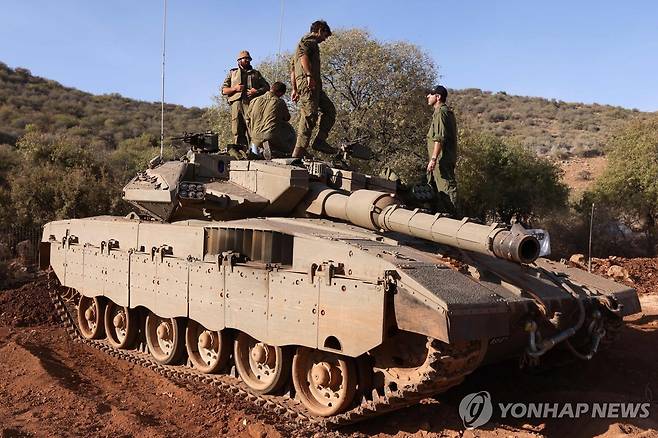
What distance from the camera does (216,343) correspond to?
8469 millimetres

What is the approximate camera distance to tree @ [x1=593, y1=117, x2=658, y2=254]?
24312 mm

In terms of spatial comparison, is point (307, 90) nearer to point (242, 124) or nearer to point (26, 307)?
point (242, 124)

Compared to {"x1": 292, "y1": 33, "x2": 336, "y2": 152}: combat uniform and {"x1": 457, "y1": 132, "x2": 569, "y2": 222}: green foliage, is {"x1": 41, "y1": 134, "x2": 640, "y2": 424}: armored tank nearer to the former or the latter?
{"x1": 292, "y1": 33, "x2": 336, "y2": 152}: combat uniform

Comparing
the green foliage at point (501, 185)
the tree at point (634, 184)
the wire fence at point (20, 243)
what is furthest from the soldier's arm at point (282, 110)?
the tree at point (634, 184)

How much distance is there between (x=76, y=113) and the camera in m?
45.0

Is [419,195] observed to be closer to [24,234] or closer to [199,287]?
[199,287]

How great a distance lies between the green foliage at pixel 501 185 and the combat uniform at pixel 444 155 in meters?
16.4

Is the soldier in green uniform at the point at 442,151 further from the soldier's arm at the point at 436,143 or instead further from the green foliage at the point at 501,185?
the green foliage at the point at 501,185

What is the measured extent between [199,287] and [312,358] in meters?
1.95

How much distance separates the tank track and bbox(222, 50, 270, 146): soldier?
196 inches

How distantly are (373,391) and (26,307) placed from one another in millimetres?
9999

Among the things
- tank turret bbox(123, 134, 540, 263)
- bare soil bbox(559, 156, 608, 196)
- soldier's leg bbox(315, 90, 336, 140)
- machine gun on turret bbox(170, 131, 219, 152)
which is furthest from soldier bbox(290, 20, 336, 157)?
bare soil bbox(559, 156, 608, 196)

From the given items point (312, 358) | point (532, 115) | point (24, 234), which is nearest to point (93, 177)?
point (24, 234)

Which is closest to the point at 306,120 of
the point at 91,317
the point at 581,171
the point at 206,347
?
the point at 206,347
